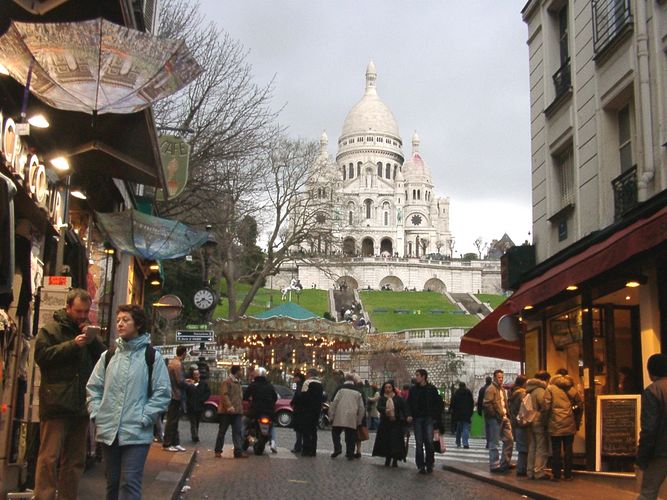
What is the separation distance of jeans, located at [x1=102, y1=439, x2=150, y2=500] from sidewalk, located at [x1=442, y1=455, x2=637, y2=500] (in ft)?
19.0

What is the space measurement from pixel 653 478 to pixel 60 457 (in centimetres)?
465

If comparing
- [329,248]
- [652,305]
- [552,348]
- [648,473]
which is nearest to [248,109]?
[552,348]

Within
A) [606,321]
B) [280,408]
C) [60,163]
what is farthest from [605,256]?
[280,408]

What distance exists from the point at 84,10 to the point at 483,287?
416 feet

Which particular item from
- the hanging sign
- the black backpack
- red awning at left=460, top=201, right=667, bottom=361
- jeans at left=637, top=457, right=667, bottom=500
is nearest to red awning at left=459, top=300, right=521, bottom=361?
red awning at left=460, top=201, right=667, bottom=361

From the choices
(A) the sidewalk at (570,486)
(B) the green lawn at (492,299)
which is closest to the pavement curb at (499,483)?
(A) the sidewalk at (570,486)

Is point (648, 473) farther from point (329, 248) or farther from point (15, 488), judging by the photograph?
point (329, 248)

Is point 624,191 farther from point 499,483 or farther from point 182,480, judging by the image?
point 182,480

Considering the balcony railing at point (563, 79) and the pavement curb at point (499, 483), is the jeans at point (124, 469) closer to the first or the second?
the pavement curb at point (499, 483)

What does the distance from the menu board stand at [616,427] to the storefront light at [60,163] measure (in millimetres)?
7703

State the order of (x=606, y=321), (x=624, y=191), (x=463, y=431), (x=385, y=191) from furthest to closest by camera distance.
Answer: (x=385, y=191)
(x=463, y=431)
(x=606, y=321)
(x=624, y=191)

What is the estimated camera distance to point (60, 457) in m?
7.06

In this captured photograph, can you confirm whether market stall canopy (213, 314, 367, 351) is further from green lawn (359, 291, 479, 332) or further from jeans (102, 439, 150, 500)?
green lawn (359, 291, 479, 332)

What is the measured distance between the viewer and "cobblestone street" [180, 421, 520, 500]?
10781 millimetres
